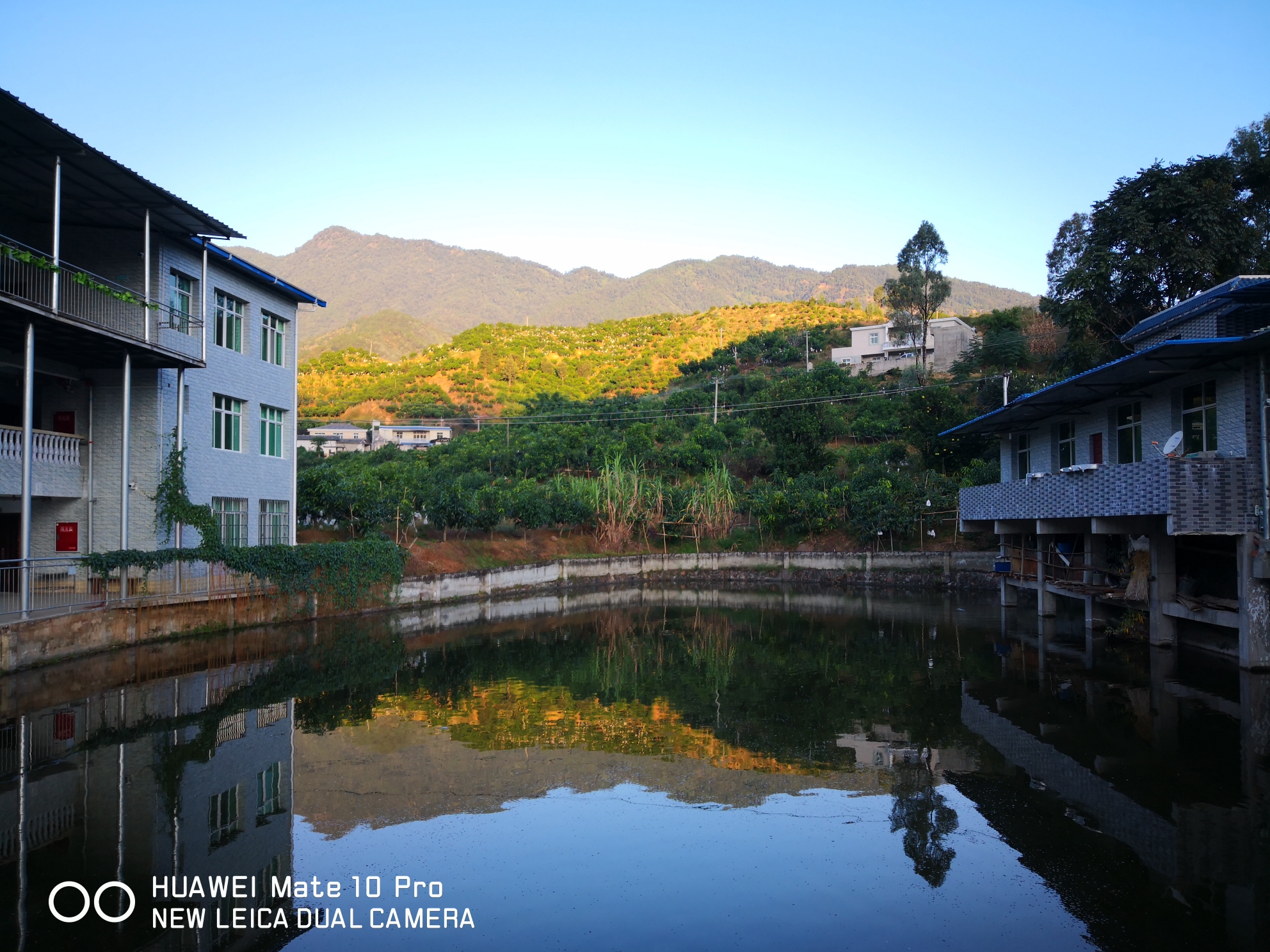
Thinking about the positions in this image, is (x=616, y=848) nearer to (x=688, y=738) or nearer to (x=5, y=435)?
(x=688, y=738)

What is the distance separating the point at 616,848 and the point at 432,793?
236 centimetres

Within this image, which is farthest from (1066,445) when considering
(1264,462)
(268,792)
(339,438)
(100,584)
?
(339,438)

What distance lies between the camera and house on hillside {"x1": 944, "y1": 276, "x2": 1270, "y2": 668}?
13.0m

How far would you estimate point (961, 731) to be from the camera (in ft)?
35.7

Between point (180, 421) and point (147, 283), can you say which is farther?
point (180, 421)

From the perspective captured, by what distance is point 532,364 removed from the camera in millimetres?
79812

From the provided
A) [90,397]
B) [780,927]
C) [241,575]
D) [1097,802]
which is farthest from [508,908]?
[90,397]

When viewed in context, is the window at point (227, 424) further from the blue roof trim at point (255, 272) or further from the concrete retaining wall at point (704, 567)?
the concrete retaining wall at point (704, 567)

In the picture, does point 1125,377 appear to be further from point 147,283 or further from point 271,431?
point 271,431

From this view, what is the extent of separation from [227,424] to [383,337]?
115m

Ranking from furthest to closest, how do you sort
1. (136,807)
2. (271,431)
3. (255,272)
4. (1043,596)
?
(271,431)
(255,272)
(1043,596)
(136,807)

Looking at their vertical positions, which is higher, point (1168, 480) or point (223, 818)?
point (1168, 480)

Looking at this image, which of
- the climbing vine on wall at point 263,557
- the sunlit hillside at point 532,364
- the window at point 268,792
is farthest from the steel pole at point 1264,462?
the sunlit hillside at point 532,364

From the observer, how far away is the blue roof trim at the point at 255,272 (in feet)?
65.2
